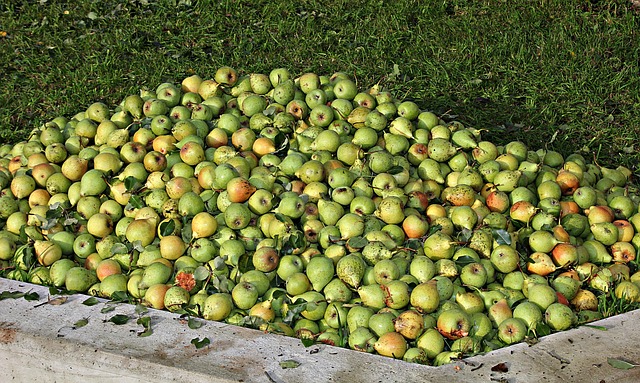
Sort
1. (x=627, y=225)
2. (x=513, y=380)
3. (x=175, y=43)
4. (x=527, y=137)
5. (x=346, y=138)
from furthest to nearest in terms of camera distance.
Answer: (x=175, y=43), (x=527, y=137), (x=346, y=138), (x=627, y=225), (x=513, y=380)

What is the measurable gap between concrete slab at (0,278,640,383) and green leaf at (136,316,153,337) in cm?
2

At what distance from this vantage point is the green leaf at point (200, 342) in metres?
2.56

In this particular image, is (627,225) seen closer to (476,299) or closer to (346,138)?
(476,299)

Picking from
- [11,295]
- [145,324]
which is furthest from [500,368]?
[11,295]

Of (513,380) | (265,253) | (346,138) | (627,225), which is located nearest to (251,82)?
(346,138)

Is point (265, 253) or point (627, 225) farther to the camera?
point (627, 225)

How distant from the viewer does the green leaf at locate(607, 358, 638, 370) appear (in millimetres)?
2432

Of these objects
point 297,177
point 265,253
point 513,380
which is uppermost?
point 297,177

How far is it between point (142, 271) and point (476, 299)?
4.94 ft

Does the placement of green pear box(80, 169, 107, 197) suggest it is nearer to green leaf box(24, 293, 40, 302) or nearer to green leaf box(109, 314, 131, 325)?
green leaf box(24, 293, 40, 302)

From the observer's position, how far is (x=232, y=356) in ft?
8.24

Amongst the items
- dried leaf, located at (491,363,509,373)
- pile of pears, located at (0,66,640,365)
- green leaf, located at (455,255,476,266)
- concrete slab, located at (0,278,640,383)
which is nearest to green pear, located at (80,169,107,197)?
pile of pears, located at (0,66,640,365)

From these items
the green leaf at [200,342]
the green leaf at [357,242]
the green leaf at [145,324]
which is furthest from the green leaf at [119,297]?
the green leaf at [357,242]

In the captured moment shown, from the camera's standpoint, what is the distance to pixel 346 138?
12.4ft
